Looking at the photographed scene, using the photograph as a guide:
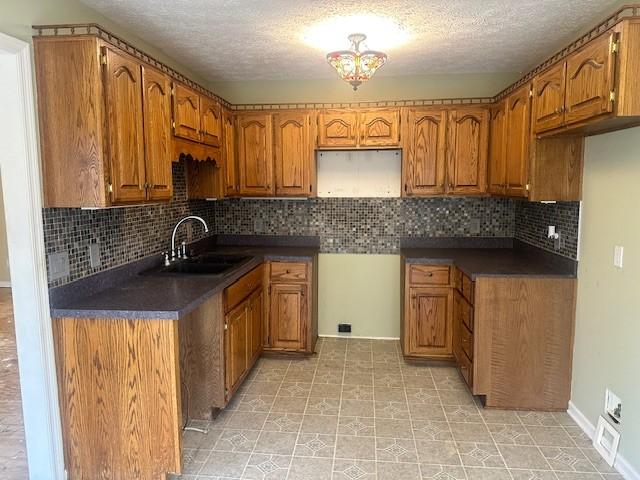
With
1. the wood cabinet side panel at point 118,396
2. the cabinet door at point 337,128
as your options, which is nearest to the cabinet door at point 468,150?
the cabinet door at point 337,128

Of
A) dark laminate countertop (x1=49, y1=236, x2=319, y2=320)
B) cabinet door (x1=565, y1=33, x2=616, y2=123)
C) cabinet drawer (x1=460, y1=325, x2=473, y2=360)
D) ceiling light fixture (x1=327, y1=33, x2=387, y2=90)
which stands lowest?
cabinet drawer (x1=460, y1=325, x2=473, y2=360)

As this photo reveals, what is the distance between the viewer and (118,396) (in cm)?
206

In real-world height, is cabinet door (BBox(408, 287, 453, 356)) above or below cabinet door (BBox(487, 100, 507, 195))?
below

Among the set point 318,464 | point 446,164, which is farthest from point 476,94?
point 318,464

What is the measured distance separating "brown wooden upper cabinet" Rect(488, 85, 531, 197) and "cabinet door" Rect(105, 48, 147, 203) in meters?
2.30

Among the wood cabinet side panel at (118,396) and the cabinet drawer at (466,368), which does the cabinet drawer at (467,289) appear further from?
the wood cabinet side panel at (118,396)

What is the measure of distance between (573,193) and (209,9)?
7.89 feet

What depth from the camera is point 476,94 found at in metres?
3.85

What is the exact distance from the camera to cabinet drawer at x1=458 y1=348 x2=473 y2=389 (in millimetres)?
2955

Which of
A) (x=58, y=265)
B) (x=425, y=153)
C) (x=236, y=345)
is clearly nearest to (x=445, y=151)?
(x=425, y=153)

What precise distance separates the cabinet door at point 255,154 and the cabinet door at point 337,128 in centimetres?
45

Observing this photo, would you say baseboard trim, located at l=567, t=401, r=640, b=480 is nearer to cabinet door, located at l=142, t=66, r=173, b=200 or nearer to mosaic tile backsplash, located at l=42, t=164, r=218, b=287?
cabinet door, located at l=142, t=66, r=173, b=200

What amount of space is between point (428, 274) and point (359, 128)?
1354 millimetres

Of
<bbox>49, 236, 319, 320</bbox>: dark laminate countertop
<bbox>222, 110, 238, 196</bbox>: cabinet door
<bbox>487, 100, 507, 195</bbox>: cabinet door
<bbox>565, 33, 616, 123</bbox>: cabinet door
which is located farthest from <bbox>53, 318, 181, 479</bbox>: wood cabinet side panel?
<bbox>487, 100, 507, 195</bbox>: cabinet door
